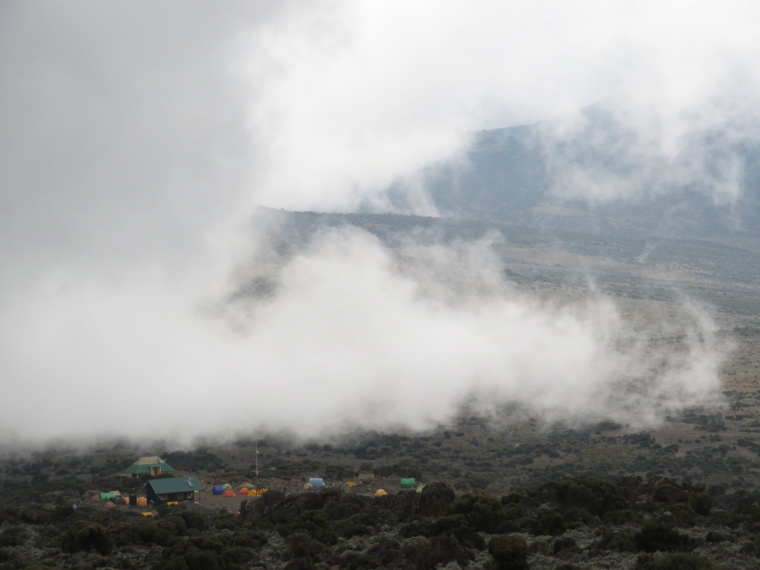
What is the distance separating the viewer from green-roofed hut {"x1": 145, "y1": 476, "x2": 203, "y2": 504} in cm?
5453

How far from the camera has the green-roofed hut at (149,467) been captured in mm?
67000

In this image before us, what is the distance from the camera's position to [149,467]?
67.6 meters

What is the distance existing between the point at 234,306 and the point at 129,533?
115 m

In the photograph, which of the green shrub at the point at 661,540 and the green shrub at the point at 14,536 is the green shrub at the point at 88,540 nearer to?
the green shrub at the point at 14,536

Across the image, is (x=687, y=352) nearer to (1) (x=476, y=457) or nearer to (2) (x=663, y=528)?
(1) (x=476, y=457)

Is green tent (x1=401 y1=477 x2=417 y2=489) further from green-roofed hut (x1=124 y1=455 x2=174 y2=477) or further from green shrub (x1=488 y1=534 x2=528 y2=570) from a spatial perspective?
green shrub (x1=488 y1=534 x2=528 y2=570)

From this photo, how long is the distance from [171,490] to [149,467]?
13661mm

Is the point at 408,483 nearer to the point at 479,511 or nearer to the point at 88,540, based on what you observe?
the point at 479,511

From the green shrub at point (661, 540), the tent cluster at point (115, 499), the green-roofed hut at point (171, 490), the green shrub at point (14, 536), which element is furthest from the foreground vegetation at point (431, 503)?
the green-roofed hut at point (171, 490)

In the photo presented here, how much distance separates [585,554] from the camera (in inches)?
1064

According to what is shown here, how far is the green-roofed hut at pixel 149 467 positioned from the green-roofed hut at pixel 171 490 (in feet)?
34.0

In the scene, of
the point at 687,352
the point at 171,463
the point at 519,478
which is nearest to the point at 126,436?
the point at 171,463

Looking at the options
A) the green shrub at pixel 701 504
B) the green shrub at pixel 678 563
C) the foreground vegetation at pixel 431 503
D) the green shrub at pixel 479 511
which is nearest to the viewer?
the green shrub at pixel 678 563

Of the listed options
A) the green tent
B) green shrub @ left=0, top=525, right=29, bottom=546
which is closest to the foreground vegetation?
green shrub @ left=0, top=525, right=29, bottom=546
